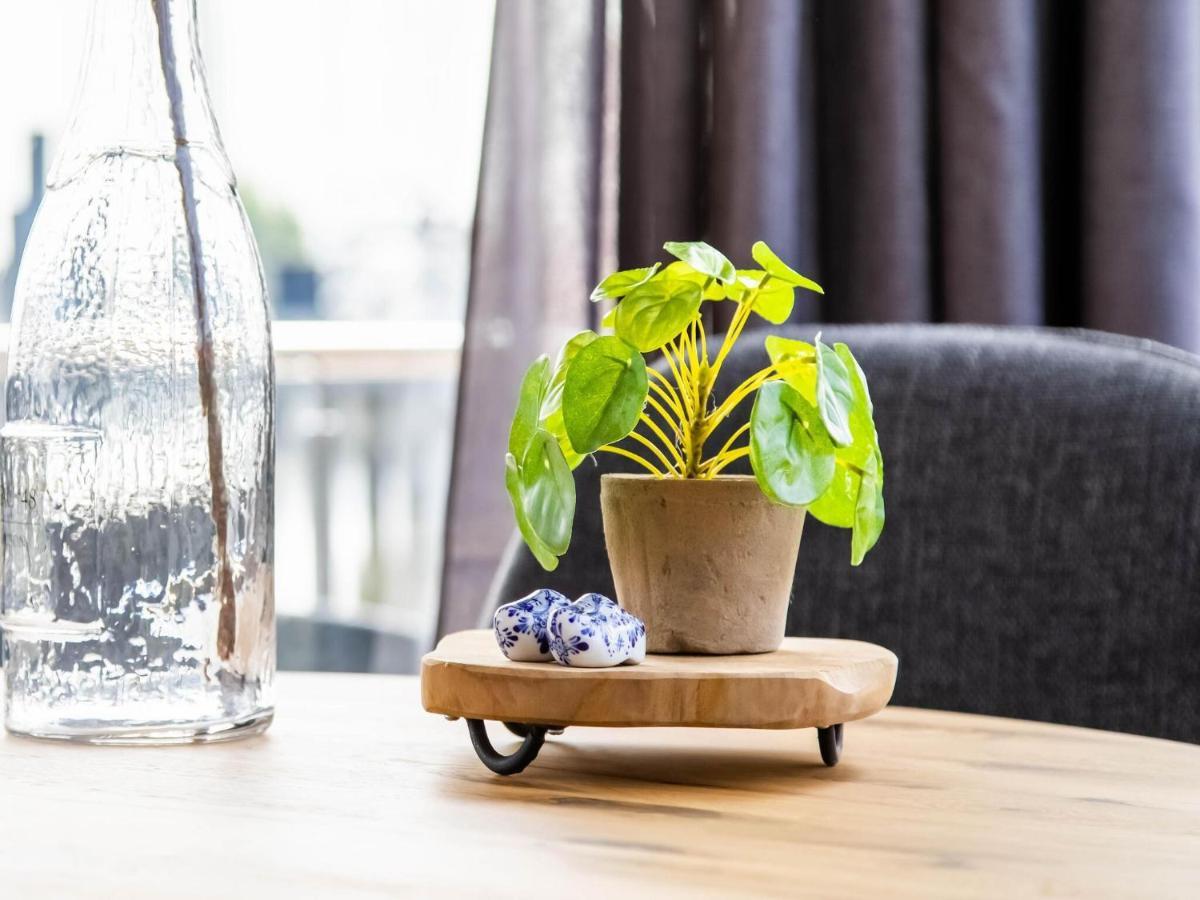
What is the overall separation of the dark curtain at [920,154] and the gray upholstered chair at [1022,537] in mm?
295

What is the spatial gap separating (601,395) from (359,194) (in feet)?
4.38

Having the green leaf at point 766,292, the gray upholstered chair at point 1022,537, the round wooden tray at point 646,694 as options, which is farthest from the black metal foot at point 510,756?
the gray upholstered chair at point 1022,537

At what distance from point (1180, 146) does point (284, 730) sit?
1.06 m

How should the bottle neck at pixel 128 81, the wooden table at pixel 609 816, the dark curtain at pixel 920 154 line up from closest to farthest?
the wooden table at pixel 609 816, the bottle neck at pixel 128 81, the dark curtain at pixel 920 154

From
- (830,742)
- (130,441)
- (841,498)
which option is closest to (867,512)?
(841,498)

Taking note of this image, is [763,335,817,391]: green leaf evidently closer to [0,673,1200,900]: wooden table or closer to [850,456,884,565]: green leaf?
[850,456,884,565]: green leaf

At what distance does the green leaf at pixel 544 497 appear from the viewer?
2.37ft

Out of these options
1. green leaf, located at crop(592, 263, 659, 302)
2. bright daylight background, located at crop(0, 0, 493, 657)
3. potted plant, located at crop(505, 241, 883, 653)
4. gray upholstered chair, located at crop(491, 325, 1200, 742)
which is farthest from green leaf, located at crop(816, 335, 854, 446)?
bright daylight background, located at crop(0, 0, 493, 657)

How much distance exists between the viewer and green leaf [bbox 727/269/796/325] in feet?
2.43

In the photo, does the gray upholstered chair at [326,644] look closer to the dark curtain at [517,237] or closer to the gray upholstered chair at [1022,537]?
the dark curtain at [517,237]

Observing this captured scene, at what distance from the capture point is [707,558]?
733mm

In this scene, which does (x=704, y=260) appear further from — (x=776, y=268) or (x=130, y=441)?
(x=130, y=441)

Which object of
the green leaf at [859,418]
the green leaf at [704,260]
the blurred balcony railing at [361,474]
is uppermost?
the green leaf at [704,260]

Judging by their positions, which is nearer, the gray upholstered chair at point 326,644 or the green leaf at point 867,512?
the green leaf at point 867,512
